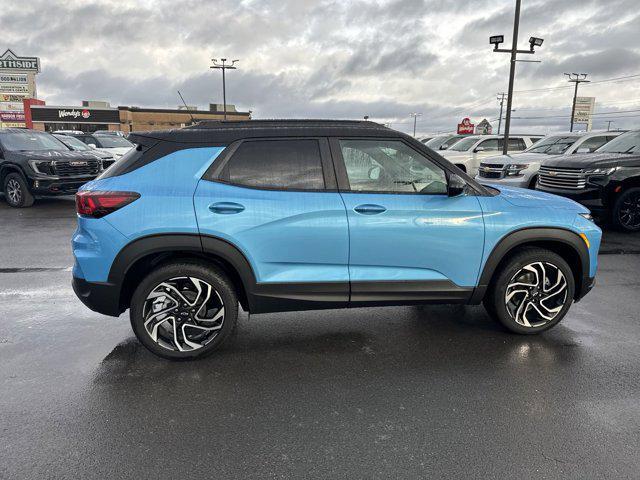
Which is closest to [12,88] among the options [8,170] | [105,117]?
[105,117]

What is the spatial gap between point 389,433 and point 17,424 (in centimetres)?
224

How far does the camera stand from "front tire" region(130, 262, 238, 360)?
3346 mm

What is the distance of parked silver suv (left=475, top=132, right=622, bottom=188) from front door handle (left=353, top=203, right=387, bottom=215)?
8078 mm

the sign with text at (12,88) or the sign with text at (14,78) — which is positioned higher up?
the sign with text at (14,78)

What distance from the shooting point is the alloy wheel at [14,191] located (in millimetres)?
10890

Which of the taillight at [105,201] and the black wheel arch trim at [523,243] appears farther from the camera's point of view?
the black wheel arch trim at [523,243]

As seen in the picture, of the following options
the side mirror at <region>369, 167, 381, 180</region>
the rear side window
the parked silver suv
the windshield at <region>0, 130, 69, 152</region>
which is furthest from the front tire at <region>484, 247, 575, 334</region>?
the windshield at <region>0, 130, 69, 152</region>

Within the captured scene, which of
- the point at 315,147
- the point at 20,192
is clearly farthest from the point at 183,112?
the point at 315,147

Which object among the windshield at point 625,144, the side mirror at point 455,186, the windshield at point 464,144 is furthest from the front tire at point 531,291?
the windshield at point 464,144

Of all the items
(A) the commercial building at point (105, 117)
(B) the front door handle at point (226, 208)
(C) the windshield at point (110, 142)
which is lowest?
(B) the front door handle at point (226, 208)

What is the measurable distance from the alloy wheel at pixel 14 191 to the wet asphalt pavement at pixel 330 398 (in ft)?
25.5

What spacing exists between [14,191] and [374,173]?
10.8 m

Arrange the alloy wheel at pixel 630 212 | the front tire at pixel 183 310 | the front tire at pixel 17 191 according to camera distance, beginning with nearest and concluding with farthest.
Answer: the front tire at pixel 183 310, the alloy wheel at pixel 630 212, the front tire at pixel 17 191

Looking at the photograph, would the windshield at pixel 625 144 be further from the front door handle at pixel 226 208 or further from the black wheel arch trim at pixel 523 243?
the front door handle at pixel 226 208
